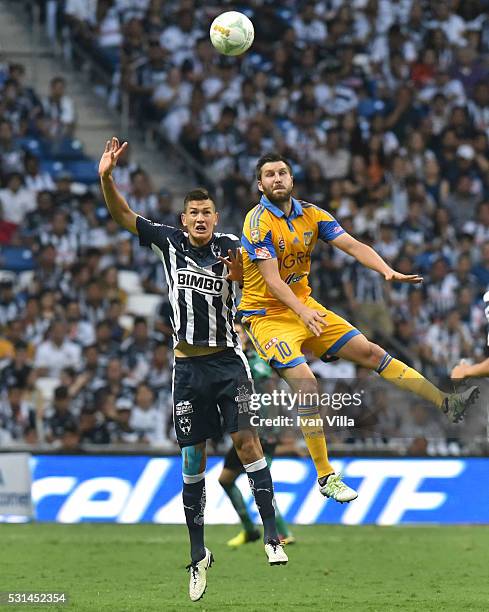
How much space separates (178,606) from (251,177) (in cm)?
1161

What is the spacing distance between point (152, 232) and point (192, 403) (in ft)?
4.36

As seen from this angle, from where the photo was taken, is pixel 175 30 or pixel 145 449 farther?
pixel 175 30

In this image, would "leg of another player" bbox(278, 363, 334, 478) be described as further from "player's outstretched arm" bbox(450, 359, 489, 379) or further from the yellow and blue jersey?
"player's outstretched arm" bbox(450, 359, 489, 379)

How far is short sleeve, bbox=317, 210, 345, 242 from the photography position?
33.9ft

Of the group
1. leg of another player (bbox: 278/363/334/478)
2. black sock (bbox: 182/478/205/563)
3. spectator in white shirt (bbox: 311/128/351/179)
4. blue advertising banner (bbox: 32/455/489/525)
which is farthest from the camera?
spectator in white shirt (bbox: 311/128/351/179)

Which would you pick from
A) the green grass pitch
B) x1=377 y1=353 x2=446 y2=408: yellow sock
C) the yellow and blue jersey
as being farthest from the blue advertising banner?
the yellow and blue jersey

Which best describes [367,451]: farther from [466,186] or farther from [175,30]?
[175,30]

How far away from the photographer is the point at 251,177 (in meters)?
20.6

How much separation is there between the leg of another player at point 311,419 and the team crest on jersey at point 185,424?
0.79 meters

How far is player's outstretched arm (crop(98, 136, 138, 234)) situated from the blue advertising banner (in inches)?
261

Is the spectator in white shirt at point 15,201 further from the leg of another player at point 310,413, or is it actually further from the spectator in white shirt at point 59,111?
the leg of another player at point 310,413

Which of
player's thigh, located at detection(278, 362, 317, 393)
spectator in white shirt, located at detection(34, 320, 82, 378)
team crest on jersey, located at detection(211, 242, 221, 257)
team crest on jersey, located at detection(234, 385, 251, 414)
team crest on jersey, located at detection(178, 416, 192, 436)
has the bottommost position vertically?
spectator in white shirt, located at detection(34, 320, 82, 378)

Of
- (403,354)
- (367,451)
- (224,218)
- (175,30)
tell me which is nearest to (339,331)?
(367,451)

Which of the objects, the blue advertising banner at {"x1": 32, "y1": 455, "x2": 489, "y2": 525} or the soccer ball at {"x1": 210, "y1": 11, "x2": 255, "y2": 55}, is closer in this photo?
the soccer ball at {"x1": 210, "y1": 11, "x2": 255, "y2": 55}
